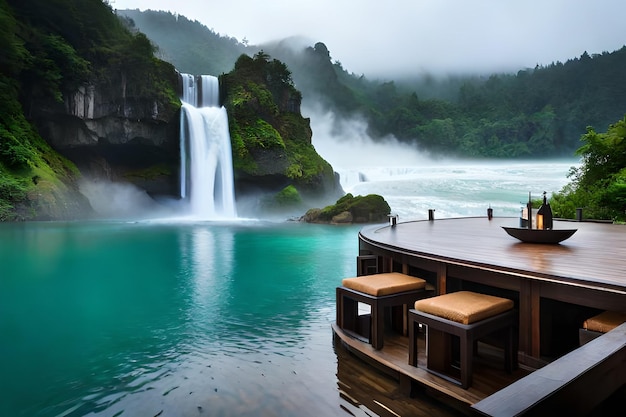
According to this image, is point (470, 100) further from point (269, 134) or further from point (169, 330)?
point (169, 330)

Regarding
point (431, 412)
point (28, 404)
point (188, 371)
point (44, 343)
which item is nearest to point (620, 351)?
point (431, 412)

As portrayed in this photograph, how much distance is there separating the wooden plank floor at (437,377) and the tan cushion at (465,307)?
42cm

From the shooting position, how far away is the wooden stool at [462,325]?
2.24 meters

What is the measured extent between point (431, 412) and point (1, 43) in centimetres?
2416

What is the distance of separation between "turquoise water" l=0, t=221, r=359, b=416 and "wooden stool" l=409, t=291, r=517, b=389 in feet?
2.45

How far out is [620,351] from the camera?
1239 mm

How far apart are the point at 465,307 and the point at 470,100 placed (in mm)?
65584

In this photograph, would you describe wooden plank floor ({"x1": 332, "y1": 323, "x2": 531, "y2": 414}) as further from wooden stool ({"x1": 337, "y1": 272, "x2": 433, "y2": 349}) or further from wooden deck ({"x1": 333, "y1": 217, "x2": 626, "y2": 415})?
wooden stool ({"x1": 337, "y1": 272, "x2": 433, "y2": 349})

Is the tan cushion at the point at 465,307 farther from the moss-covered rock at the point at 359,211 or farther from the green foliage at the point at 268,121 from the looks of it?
the green foliage at the point at 268,121

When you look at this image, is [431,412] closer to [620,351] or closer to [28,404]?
[620,351]

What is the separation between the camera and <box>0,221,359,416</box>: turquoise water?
2.90 m

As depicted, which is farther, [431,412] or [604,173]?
[604,173]

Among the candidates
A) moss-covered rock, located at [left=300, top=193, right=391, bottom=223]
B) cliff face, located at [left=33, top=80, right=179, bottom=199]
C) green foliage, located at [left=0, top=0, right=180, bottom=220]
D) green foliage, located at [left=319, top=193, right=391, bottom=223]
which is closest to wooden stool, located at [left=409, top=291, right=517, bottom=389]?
moss-covered rock, located at [left=300, top=193, right=391, bottom=223]

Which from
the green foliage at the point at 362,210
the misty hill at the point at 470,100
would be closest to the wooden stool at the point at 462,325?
the green foliage at the point at 362,210
